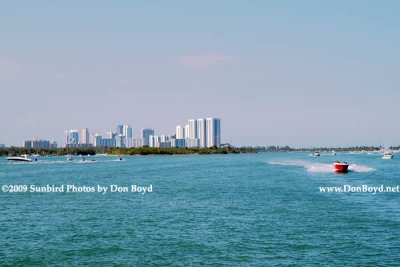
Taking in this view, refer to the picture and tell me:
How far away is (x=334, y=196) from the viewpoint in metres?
53.4

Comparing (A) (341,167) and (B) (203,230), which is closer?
(B) (203,230)

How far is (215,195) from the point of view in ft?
184

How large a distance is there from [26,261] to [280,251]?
564 inches

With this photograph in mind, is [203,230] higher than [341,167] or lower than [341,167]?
lower

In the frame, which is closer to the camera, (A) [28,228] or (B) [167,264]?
(B) [167,264]

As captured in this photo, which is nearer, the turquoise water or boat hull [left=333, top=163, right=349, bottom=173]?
the turquoise water

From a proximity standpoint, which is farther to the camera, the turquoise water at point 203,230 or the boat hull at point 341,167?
the boat hull at point 341,167

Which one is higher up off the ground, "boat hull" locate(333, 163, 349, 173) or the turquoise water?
"boat hull" locate(333, 163, 349, 173)

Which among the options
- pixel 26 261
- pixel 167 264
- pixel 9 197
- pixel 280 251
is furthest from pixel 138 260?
pixel 9 197

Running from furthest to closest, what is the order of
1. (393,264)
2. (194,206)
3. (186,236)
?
(194,206), (186,236), (393,264)

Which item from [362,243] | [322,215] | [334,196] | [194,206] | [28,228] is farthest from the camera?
[334,196]

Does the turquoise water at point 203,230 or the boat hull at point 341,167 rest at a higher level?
the boat hull at point 341,167

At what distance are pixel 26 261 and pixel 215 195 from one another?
32037 millimetres

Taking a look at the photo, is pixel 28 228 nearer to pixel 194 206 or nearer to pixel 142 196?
pixel 194 206
